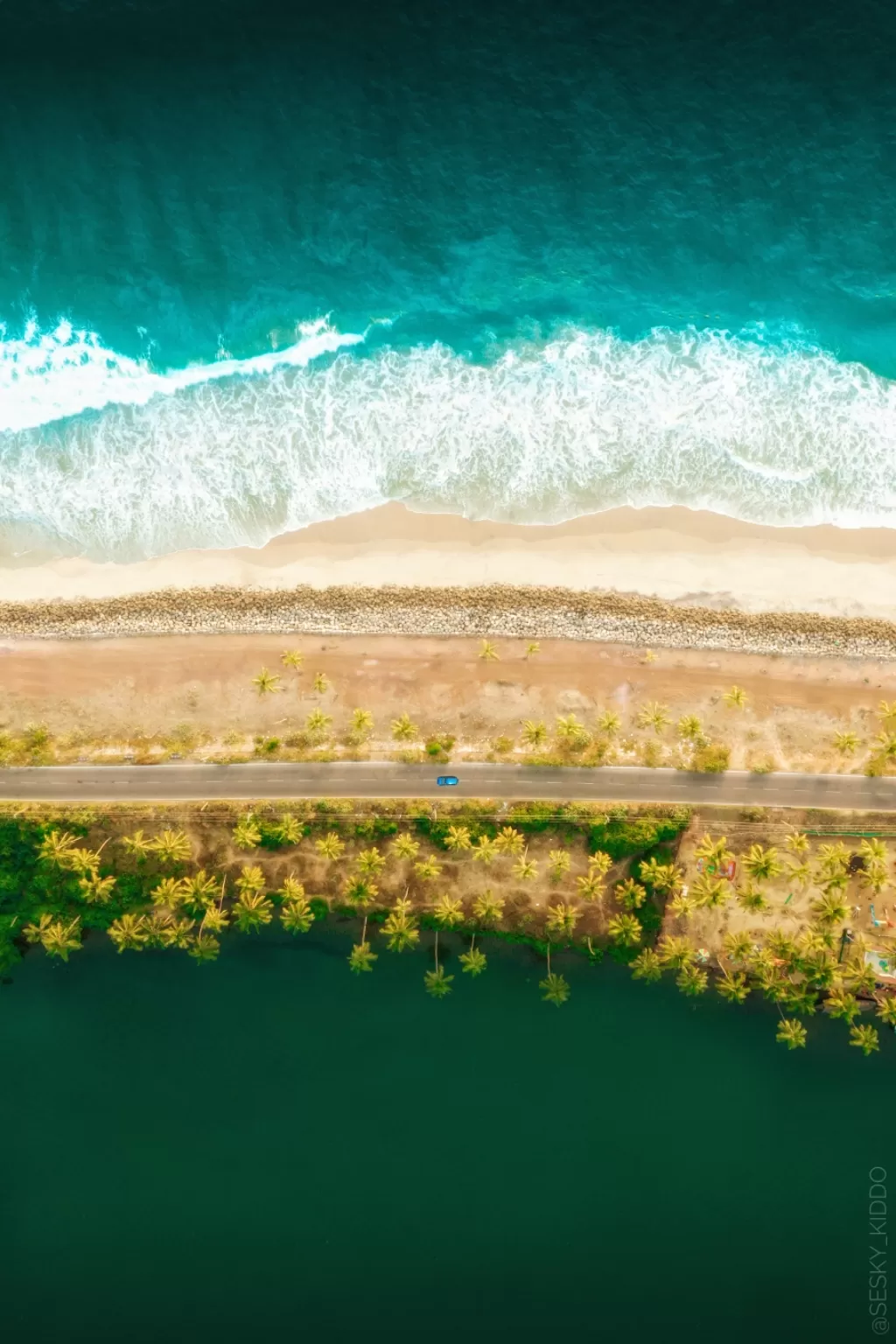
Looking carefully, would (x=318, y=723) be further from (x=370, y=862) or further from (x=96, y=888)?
(x=96, y=888)

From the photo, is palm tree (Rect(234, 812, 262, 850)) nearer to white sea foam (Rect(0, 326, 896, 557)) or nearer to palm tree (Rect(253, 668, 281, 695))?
palm tree (Rect(253, 668, 281, 695))

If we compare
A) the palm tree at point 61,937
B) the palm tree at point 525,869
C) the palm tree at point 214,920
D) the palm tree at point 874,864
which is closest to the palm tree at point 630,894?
the palm tree at point 525,869

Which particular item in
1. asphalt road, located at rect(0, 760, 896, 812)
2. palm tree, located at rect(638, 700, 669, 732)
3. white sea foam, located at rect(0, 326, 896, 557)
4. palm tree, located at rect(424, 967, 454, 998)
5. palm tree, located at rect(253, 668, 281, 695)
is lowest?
palm tree, located at rect(424, 967, 454, 998)

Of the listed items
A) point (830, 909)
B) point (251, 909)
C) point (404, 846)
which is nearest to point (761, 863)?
point (830, 909)

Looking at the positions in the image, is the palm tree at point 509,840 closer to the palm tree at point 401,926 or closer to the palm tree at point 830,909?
the palm tree at point 401,926

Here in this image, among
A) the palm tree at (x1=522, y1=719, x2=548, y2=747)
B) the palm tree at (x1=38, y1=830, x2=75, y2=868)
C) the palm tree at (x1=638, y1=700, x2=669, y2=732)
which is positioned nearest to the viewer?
the palm tree at (x1=38, y1=830, x2=75, y2=868)

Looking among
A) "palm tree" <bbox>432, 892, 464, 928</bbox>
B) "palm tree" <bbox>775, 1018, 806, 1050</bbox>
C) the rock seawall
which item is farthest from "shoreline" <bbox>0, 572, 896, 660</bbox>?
"palm tree" <bbox>775, 1018, 806, 1050</bbox>
